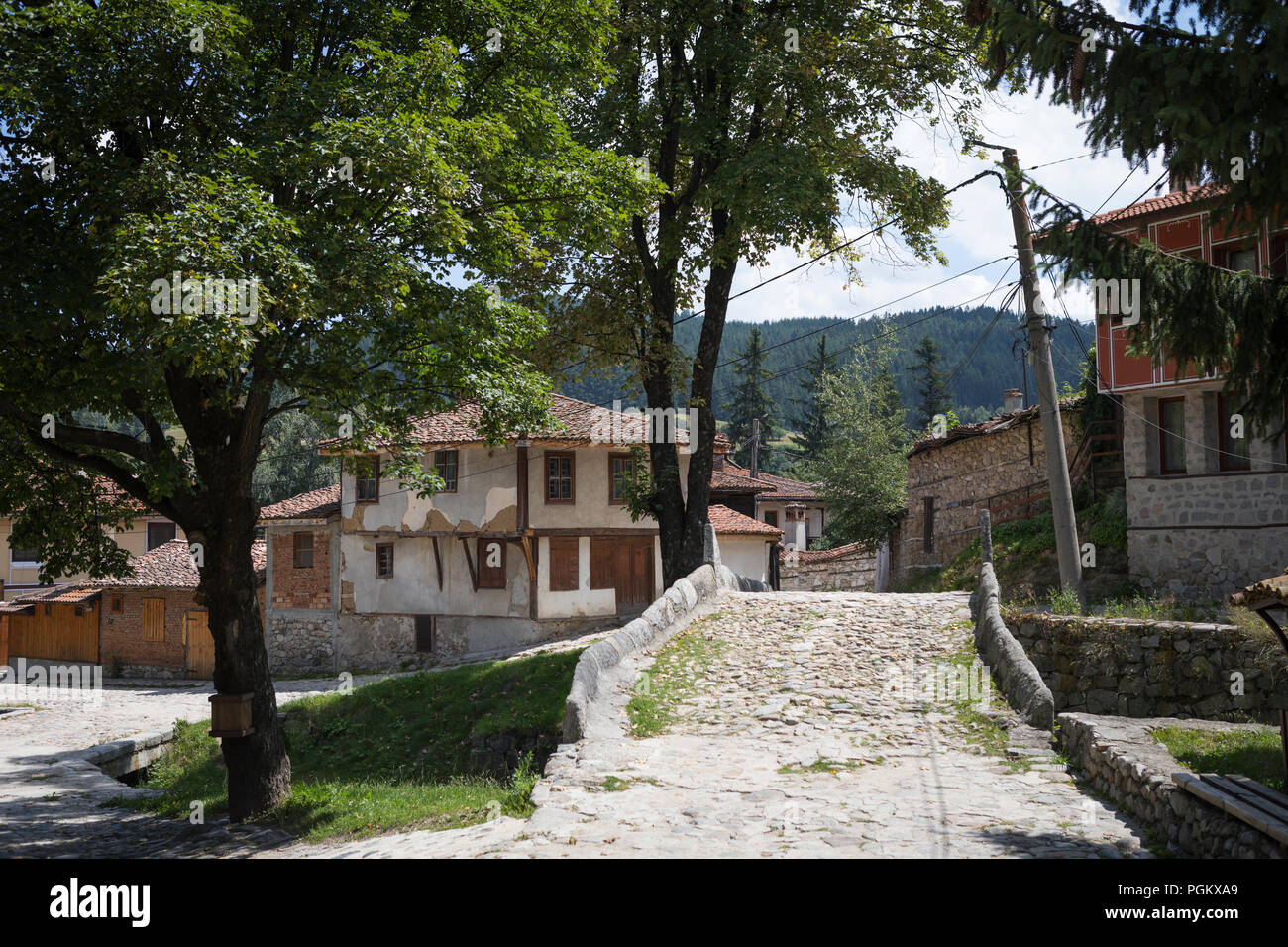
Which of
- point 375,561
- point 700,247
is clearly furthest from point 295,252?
point 375,561

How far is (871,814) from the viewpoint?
725 cm

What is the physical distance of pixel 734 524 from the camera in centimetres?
3109

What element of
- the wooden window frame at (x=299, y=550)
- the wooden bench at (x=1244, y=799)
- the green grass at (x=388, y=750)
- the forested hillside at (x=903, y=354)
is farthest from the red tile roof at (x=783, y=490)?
the forested hillside at (x=903, y=354)

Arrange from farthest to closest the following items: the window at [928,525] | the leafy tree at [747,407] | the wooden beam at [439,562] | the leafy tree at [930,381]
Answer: the leafy tree at [930,381]
the leafy tree at [747,407]
the window at [928,525]
the wooden beam at [439,562]

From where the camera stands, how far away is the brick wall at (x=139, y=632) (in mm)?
34031

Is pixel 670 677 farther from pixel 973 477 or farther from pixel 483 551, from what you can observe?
pixel 973 477

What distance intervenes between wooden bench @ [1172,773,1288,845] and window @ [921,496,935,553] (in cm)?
2522

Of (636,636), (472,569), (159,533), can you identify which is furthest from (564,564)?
(159,533)

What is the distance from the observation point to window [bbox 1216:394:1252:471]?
18797 mm

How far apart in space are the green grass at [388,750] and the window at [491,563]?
23.7 ft

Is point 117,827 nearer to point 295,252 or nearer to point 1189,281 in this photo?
point 295,252

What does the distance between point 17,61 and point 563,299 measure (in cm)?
1049

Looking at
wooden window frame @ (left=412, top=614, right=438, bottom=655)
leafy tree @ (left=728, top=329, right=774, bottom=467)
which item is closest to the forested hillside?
leafy tree @ (left=728, top=329, right=774, bottom=467)

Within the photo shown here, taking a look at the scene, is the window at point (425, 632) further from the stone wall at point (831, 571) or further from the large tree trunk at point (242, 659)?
the large tree trunk at point (242, 659)
